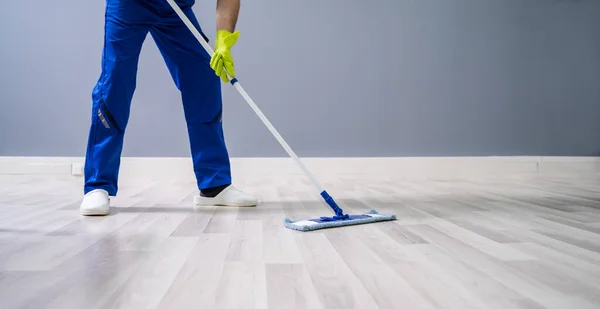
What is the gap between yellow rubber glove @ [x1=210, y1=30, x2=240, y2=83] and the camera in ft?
6.21

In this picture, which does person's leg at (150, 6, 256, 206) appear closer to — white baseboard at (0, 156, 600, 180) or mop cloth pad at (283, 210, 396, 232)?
mop cloth pad at (283, 210, 396, 232)

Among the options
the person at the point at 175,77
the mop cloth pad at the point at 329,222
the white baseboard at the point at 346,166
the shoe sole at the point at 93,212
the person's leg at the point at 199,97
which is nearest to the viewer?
the mop cloth pad at the point at 329,222

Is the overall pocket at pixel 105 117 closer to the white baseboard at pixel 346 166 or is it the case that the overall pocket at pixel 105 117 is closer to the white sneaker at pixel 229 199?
the white sneaker at pixel 229 199

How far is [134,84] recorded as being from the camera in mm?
2045

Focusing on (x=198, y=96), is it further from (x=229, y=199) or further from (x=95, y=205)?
(x=95, y=205)

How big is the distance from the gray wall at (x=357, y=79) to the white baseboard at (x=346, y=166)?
0.18 ft

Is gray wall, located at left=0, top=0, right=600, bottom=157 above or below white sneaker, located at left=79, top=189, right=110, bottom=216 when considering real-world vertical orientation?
above

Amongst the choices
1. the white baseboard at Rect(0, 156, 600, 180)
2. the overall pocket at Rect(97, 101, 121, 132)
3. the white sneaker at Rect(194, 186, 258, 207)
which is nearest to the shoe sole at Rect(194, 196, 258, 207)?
the white sneaker at Rect(194, 186, 258, 207)

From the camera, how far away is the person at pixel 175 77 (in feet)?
6.41

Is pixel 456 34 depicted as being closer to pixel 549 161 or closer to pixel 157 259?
pixel 549 161

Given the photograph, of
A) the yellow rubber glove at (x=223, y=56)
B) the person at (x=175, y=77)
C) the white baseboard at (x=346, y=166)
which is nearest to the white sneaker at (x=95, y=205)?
the person at (x=175, y=77)

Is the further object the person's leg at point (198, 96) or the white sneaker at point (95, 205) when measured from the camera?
the person's leg at point (198, 96)

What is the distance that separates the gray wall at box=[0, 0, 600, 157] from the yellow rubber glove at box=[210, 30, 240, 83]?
1.43m

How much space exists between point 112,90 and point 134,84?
0.10 meters
